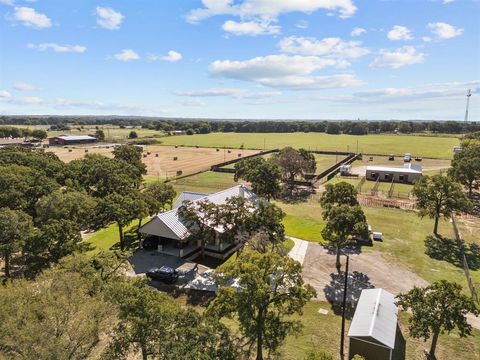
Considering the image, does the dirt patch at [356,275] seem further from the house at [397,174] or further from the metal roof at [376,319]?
the house at [397,174]

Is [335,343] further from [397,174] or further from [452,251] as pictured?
[397,174]

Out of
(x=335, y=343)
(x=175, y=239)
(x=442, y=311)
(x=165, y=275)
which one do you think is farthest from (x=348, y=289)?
(x=175, y=239)

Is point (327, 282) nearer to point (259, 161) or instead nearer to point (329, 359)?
point (329, 359)

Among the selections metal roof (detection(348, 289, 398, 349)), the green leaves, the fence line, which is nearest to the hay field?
the fence line

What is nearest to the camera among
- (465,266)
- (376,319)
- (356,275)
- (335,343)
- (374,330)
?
(374,330)

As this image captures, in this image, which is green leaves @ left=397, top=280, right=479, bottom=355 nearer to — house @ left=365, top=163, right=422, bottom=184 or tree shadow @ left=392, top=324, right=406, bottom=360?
tree shadow @ left=392, top=324, right=406, bottom=360

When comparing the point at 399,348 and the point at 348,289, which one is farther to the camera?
the point at 348,289

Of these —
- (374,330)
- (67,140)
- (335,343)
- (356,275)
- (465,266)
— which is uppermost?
(67,140)
